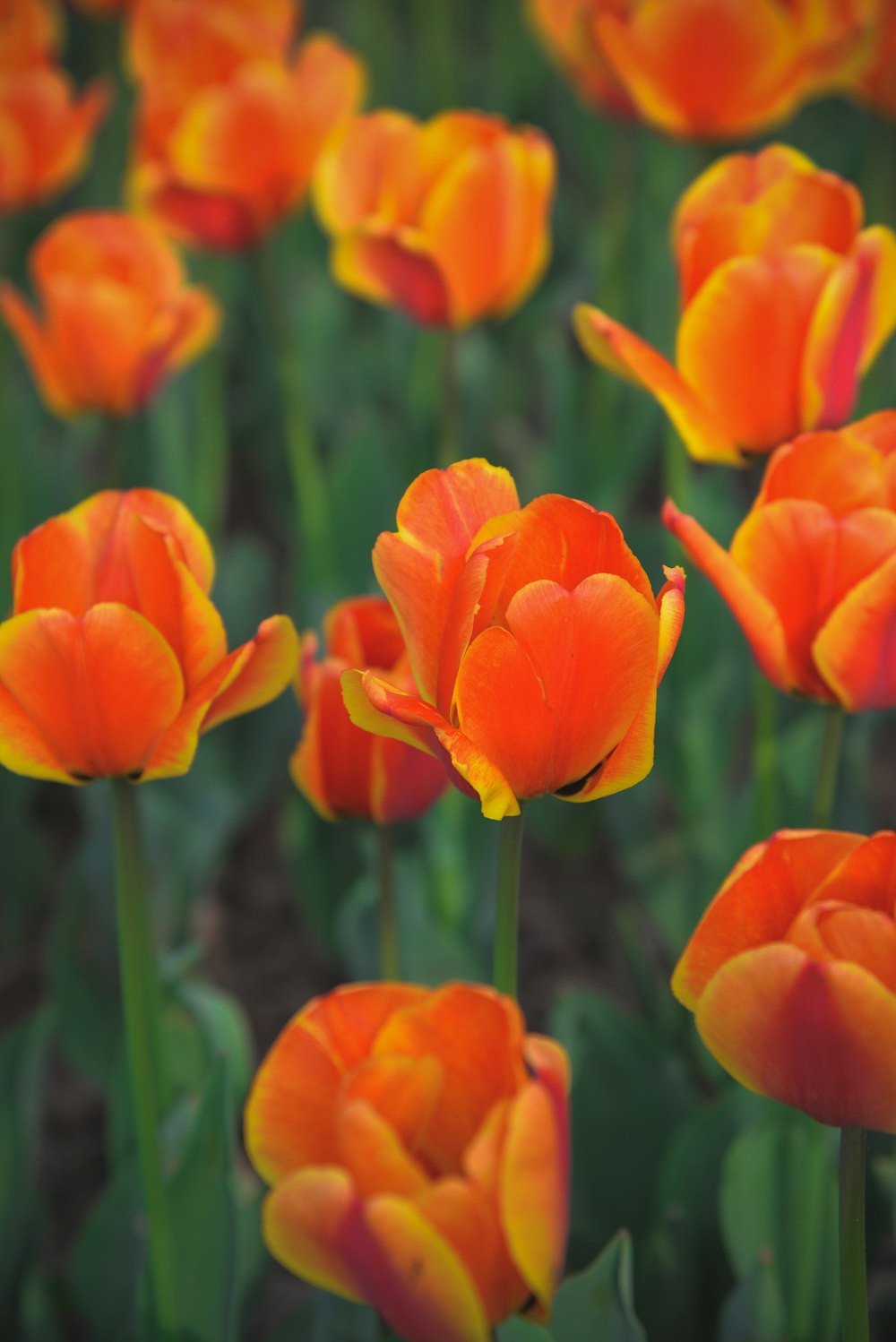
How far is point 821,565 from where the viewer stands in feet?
1.89

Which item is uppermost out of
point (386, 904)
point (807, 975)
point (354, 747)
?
point (807, 975)

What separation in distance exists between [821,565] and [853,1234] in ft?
0.79

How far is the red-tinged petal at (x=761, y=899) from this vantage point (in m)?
0.48

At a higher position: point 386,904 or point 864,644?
point 864,644

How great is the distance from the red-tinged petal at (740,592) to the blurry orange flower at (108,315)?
0.60 metres

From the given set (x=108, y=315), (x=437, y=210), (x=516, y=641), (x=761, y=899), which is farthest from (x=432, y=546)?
(x=108, y=315)

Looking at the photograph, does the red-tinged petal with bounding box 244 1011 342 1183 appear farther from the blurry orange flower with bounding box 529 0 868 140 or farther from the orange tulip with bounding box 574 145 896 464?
the blurry orange flower with bounding box 529 0 868 140

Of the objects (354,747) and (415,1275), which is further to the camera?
(354,747)

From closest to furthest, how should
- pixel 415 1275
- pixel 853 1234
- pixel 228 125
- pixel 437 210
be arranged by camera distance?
pixel 415 1275, pixel 853 1234, pixel 437 210, pixel 228 125

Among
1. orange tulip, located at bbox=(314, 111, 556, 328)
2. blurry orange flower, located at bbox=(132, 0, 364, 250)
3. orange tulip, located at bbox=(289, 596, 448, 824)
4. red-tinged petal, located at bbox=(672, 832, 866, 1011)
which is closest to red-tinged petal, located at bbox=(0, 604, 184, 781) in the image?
orange tulip, located at bbox=(289, 596, 448, 824)

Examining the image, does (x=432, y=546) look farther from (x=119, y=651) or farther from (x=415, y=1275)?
(x=415, y=1275)

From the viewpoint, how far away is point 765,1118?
75 centimetres

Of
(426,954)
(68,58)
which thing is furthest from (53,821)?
(68,58)

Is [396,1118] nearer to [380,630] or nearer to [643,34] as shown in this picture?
[380,630]
